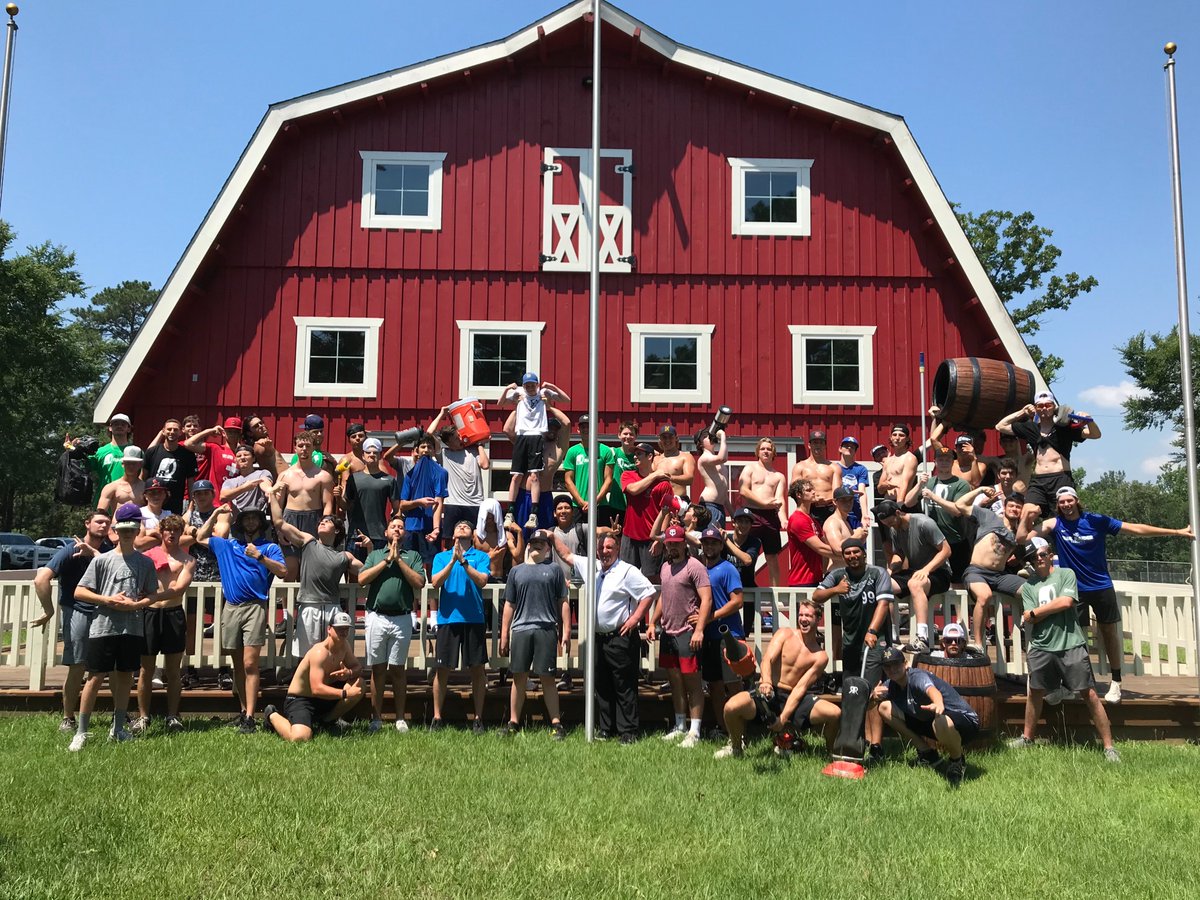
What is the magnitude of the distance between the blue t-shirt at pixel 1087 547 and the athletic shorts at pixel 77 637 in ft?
27.8

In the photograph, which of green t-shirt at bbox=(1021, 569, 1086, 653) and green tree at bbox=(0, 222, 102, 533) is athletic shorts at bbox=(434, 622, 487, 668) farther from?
green tree at bbox=(0, 222, 102, 533)

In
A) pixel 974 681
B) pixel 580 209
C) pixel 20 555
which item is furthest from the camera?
pixel 20 555

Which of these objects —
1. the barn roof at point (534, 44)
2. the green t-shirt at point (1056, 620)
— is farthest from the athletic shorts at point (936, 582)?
the barn roof at point (534, 44)

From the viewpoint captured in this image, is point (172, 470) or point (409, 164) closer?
point (172, 470)

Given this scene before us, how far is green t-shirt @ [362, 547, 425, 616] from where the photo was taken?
8.22 metres

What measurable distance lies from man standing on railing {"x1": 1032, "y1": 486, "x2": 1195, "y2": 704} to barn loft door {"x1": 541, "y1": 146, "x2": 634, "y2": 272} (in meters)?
8.09

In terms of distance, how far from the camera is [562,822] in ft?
18.9

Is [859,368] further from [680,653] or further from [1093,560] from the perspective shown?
[680,653]

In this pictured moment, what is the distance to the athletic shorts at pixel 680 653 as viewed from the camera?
7906mm

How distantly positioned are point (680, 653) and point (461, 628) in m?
1.96

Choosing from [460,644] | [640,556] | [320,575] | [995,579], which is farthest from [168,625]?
[995,579]

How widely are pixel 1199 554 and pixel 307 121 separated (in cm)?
1324

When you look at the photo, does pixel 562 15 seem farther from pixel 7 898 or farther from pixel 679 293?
pixel 7 898

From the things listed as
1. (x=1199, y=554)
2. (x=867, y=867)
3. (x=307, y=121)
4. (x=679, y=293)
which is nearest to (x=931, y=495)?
(x=1199, y=554)
